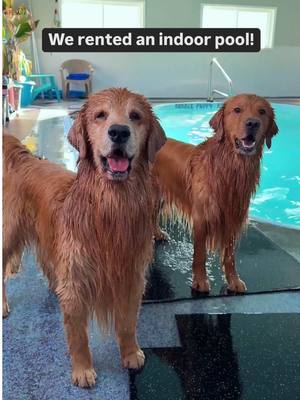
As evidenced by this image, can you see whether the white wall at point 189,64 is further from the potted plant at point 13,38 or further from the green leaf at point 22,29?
the green leaf at point 22,29

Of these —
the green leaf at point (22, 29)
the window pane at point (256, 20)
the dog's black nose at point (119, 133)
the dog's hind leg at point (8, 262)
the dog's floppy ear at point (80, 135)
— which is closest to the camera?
the dog's black nose at point (119, 133)

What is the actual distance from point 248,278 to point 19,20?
8.35 metres

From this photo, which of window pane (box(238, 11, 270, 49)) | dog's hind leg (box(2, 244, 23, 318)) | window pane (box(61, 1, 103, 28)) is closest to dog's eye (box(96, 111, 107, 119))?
dog's hind leg (box(2, 244, 23, 318))

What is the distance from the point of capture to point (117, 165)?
5.31 feet

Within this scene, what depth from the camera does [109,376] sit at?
1938 mm

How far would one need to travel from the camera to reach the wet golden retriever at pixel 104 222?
64.5 inches

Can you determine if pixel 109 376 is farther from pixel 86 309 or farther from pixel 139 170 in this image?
pixel 139 170

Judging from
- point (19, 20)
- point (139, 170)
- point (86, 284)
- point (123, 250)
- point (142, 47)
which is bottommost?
point (86, 284)

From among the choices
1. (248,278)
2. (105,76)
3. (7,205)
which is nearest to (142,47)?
(7,205)

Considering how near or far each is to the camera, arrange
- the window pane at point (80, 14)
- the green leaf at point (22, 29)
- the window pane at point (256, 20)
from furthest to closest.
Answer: the window pane at point (256, 20), the window pane at point (80, 14), the green leaf at point (22, 29)

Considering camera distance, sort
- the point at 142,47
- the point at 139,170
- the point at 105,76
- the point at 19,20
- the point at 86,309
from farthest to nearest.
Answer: the point at 105,76 < the point at 19,20 < the point at 142,47 < the point at 86,309 < the point at 139,170

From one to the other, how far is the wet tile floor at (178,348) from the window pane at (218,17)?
12.1 metres

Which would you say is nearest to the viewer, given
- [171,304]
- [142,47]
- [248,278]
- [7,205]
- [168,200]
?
[7,205]

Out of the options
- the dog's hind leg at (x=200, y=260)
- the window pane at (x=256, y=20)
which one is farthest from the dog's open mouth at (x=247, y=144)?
the window pane at (x=256, y=20)
